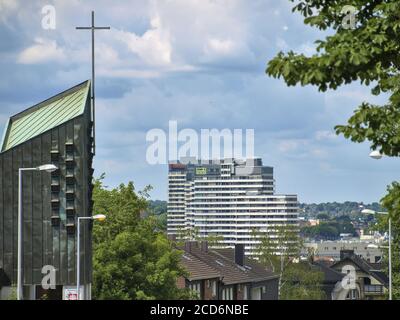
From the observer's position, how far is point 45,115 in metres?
71.4

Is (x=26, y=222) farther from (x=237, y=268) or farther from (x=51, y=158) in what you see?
(x=237, y=268)

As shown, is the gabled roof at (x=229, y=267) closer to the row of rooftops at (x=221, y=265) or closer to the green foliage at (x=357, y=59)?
the row of rooftops at (x=221, y=265)

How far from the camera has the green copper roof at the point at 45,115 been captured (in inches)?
2746

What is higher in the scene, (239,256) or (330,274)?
(239,256)

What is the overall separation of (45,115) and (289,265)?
9571 cm

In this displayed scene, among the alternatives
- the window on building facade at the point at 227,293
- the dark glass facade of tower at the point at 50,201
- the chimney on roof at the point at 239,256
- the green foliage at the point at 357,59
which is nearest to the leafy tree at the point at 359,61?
the green foliage at the point at 357,59

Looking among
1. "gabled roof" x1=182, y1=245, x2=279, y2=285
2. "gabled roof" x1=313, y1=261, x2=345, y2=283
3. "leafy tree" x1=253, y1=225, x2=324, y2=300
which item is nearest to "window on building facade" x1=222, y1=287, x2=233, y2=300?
"gabled roof" x1=182, y1=245, x2=279, y2=285

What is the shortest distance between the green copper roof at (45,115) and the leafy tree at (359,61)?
52.1 m

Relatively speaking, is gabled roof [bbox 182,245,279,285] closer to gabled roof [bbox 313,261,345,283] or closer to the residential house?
the residential house

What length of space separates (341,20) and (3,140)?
5616cm

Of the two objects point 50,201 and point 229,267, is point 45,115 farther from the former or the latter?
point 229,267

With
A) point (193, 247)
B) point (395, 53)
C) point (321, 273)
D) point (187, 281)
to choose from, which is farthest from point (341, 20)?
point (321, 273)

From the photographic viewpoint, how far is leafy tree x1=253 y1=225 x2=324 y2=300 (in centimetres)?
14788

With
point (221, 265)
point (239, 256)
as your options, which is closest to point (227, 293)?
point (221, 265)
